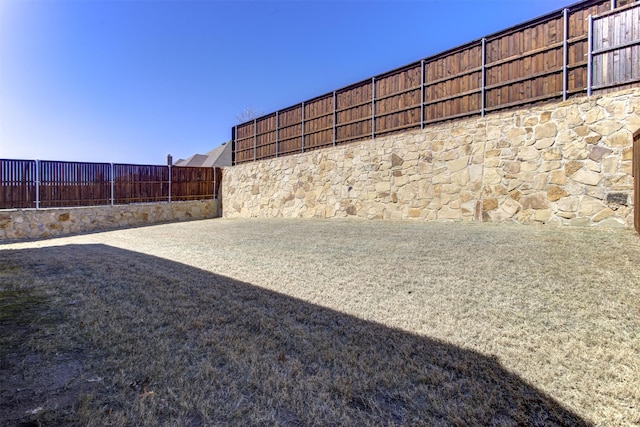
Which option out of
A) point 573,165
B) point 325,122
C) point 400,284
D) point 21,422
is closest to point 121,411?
point 21,422

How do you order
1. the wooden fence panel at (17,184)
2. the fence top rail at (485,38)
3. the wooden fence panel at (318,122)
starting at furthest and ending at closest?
the wooden fence panel at (318,122) < the wooden fence panel at (17,184) < the fence top rail at (485,38)

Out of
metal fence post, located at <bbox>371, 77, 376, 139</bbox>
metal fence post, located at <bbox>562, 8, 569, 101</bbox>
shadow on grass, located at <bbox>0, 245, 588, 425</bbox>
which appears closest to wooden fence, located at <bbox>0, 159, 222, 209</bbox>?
metal fence post, located at <bbox>371, 77, 376, 139</bbox>

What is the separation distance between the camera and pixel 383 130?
9688mm

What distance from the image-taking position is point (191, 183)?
15570 millimetres

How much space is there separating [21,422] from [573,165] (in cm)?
822

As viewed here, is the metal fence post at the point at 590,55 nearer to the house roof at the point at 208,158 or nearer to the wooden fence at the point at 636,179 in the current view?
the wooden fence at the point at 636,179

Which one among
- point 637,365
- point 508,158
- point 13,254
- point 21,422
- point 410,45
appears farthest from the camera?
point 410,45

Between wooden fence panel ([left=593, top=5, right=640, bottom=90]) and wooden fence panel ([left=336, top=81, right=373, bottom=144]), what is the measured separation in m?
5.31

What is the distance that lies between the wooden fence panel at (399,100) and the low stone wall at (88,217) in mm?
9716

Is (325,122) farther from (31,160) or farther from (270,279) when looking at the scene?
(31,160)

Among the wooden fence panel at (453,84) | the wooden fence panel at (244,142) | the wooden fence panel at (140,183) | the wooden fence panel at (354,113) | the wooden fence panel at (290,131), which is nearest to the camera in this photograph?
the wooden fence panel at (453,84)

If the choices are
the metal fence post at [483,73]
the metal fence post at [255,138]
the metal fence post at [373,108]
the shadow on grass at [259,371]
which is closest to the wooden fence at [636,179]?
the metal fence post at [483,73]

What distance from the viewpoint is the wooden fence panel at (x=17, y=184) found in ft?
35.2

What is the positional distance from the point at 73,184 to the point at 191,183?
4600mm
